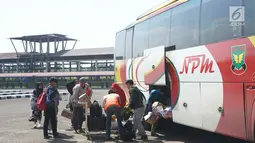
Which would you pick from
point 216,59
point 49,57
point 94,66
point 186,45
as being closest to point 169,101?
point 186,45

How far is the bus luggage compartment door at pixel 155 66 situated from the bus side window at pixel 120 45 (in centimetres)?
242

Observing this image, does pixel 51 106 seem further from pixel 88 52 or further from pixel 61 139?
pixel 88 52

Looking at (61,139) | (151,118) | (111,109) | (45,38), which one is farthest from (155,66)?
(45,38)

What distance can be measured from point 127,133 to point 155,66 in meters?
2.10

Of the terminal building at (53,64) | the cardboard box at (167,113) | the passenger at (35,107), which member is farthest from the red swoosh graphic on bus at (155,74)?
the terminal building at (53,64)

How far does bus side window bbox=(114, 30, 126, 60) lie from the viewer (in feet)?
41.3

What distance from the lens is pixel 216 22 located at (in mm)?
6902

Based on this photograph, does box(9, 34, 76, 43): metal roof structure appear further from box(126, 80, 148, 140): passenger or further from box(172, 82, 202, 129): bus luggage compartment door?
box(172, 82, 202, 129): bus luggage compartment door

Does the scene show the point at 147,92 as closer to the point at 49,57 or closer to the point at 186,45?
the point at 186,45

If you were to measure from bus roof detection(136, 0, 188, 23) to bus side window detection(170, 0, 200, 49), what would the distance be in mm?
190

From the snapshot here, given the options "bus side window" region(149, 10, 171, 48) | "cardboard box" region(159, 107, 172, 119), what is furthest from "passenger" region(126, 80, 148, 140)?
"bus side window" region(149, 10, 171, 48)

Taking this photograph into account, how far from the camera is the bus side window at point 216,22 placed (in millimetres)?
6442

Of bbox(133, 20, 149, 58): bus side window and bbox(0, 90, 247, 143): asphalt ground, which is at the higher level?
bbox(133, 20, 149, 58): bus side window

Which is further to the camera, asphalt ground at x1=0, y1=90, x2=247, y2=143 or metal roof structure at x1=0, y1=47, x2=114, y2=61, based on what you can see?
metal roof structure at x1=0, y1=47, x2=114, y2=61
